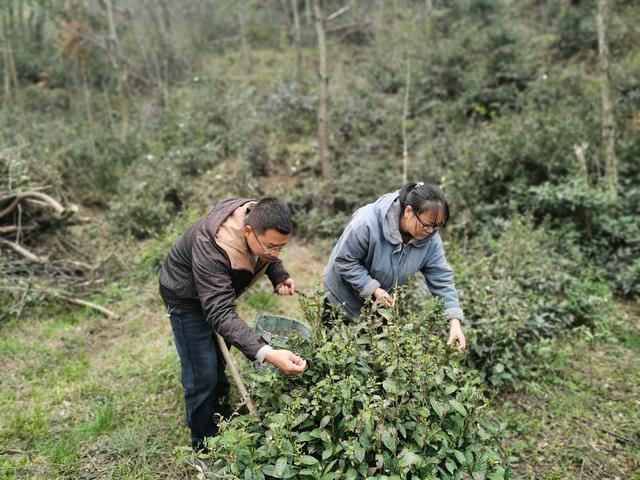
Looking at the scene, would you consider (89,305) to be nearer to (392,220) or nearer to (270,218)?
(270,218)

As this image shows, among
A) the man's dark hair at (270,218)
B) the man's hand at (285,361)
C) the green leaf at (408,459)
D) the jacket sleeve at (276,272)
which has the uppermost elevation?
the man's dark hair at (270,218)

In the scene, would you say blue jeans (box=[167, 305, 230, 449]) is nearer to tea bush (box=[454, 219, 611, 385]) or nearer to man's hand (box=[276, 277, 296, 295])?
man's hand (box=[276, 277, 296, 295])

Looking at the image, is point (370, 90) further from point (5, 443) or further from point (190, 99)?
point (5, 443)

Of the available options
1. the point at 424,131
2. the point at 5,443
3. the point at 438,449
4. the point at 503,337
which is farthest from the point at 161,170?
the point at 438,449

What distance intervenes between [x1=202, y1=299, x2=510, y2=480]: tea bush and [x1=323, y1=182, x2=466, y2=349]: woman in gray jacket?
1.29 feet

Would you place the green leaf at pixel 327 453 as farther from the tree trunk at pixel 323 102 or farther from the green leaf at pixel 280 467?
the tree trunk at pixel 323 102

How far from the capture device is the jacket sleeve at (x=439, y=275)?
121 inches

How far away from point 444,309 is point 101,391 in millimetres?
2804

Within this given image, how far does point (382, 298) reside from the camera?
282cm

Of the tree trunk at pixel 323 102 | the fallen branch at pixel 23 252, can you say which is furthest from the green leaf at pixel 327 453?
the tree trunk at pixel 323 102

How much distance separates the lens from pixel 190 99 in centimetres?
1146

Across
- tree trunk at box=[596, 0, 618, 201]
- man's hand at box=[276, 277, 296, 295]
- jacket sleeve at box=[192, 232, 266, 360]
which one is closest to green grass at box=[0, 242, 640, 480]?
man's hand at box=[276, 277, 296, 295]

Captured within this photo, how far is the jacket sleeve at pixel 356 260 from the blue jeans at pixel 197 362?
90 centimetres

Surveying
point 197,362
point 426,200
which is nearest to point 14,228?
point 197,362
